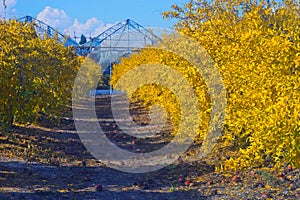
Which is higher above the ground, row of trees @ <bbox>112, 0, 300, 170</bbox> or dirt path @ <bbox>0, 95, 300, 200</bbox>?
row of trees @ <bbox>112, 0, 300, 170</bbox>

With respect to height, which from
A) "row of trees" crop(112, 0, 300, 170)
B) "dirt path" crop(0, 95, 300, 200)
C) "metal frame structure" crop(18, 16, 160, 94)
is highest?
"metal frame structure" crop(18, 16, 160, 94)

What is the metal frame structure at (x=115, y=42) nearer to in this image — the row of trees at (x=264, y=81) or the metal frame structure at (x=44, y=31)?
the metal frame structure at (x=44, y=31)

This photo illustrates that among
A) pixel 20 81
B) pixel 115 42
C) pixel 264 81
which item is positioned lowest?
pixel 264 81

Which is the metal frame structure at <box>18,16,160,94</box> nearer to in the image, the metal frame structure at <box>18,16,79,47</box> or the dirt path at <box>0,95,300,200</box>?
the metal frame structure at <box>18,16,79,47</box>

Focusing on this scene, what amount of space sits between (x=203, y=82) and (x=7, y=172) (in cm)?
353

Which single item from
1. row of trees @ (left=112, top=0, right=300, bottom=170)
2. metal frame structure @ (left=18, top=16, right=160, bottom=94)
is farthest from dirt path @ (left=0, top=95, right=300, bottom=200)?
metal frame structure @ (left=18, top=16, right=160, bottom=94)

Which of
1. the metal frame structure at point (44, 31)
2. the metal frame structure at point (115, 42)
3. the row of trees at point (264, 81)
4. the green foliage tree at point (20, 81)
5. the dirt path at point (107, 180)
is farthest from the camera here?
the metal frame structure at point (115, 42)

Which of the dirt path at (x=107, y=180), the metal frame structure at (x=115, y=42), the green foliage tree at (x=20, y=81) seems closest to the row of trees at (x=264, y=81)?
the dirt path at (x=107, y=180)

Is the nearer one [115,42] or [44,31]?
[44,31]

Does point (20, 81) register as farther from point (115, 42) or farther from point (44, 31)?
point (115, 42)

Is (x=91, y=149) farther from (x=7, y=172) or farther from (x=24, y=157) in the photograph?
(x=7, y=172)

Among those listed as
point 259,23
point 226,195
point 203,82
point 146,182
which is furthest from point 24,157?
point 259,23

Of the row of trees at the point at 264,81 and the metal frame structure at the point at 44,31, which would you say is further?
the metal frame structure at the point at 44,31

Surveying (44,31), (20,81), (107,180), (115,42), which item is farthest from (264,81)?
(115,42)
